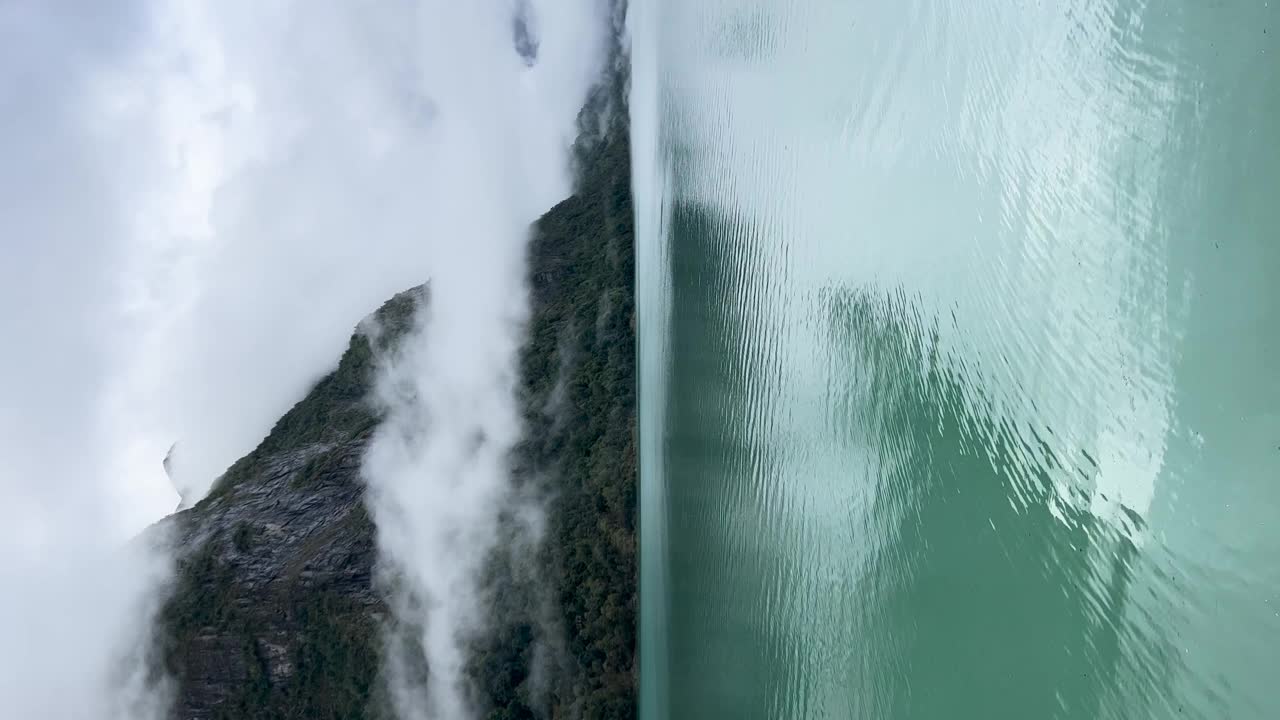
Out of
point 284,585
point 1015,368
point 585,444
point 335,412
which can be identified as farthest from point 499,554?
point 1015,368

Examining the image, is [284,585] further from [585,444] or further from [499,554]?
[585,444]

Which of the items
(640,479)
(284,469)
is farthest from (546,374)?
(284,469)

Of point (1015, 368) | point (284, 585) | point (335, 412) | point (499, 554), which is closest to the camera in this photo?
point (1015, 368)

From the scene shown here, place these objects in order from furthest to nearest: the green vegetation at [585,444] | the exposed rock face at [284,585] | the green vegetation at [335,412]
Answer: the green vegetation at [335,412] < the exposed rock face at [284,585] < the green vegetation at [585,444]

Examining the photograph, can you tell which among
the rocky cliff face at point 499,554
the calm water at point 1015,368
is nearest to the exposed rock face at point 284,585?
the rocky cliff face at point 499,554

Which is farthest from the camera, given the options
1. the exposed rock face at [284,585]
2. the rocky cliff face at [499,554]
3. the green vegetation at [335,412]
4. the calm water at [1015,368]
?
the green vegetation at [335,412]

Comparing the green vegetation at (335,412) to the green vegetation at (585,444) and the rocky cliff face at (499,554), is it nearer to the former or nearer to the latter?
the rocky cliff face at (499,554)

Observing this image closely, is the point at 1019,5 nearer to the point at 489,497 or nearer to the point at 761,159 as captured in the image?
the point at 761,159
